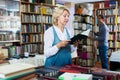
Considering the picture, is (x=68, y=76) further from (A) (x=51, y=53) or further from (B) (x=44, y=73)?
(A) (x=51, y=53)

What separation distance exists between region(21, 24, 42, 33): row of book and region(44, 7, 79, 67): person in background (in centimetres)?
333

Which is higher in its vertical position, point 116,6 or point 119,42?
point 116,6

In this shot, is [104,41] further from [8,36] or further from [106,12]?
[8,36]

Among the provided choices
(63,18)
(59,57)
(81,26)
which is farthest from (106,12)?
(59,57)

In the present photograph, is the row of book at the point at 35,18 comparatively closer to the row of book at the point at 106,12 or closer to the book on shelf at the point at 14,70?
the row of book at the point at 106,12

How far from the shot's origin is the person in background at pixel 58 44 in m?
1.87

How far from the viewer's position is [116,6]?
6.34 metres

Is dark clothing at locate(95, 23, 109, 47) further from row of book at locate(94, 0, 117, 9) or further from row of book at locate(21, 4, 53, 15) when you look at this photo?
row of book at locate(21, 4, 53, 15)

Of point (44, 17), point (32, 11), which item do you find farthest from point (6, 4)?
point (44, 17)

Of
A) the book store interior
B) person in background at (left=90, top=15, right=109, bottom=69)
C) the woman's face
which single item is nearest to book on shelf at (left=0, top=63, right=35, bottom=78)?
the book store interior

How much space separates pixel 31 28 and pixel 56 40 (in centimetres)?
363

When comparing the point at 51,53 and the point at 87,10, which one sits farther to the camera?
the point at 87,10

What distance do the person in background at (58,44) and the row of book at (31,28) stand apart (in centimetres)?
333

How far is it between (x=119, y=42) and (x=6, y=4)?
151 inches
